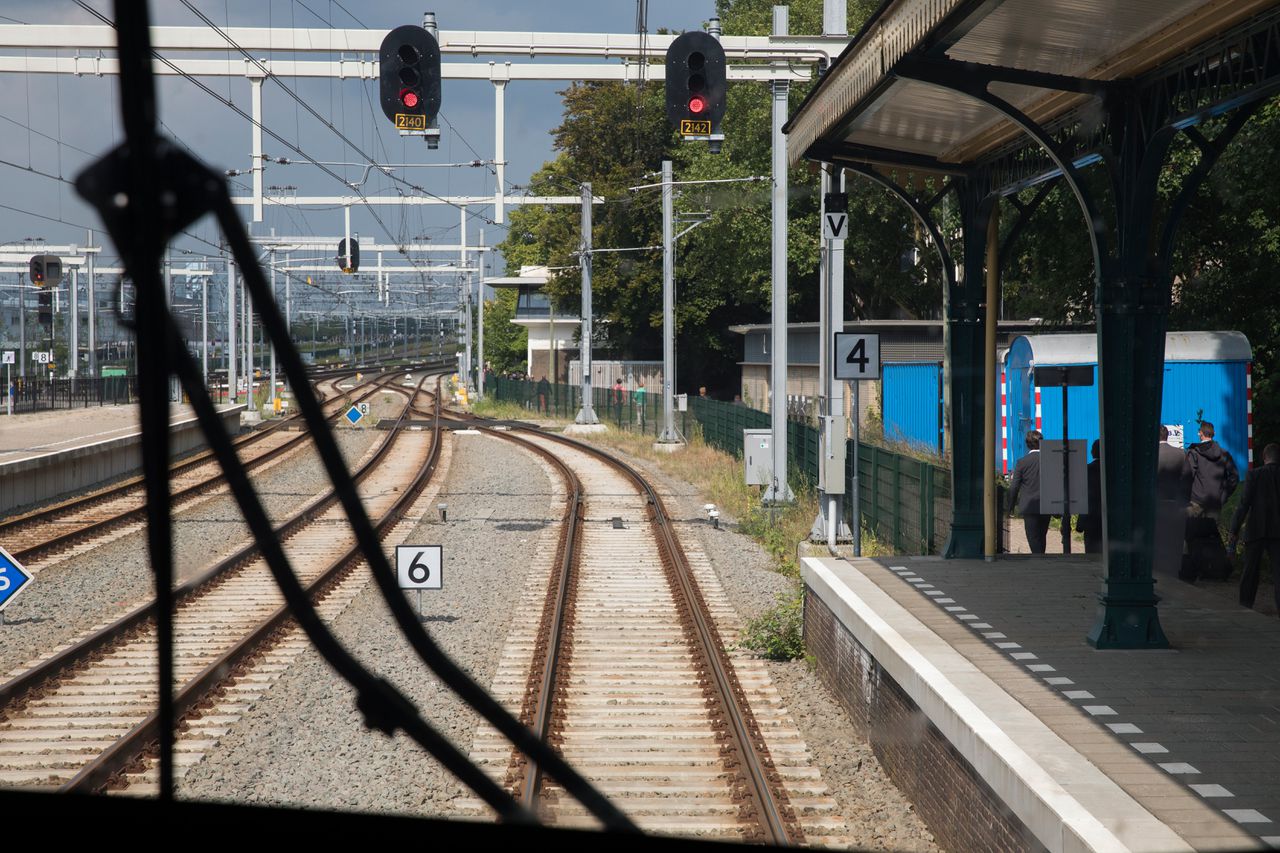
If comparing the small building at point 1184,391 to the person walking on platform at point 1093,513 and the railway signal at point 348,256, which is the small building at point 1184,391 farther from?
the railway signal at point 348,256

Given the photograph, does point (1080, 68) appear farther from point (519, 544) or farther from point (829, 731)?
point (519, 544)

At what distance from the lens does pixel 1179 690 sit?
7.15 meters

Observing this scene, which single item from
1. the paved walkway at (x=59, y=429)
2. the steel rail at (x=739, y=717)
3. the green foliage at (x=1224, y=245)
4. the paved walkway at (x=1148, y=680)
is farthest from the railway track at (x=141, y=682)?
the green foliage at (x=1224, y=245)

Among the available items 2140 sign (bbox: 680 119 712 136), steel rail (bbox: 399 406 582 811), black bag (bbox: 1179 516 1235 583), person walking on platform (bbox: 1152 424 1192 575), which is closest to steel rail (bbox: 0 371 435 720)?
steel rail (bbox: 399 406 582 811)

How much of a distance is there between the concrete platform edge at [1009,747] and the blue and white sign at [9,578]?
7287 mm

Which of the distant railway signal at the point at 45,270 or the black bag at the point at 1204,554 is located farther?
the distant railway signal at the point at 45,270

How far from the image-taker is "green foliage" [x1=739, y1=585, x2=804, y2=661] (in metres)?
11.2

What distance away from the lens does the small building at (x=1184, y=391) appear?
19.0 meters

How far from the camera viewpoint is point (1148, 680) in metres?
7.36

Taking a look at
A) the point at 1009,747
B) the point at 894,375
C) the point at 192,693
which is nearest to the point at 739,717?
the point at 1009,747

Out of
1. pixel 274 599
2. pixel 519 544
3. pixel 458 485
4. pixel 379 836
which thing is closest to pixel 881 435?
pixel 458 485

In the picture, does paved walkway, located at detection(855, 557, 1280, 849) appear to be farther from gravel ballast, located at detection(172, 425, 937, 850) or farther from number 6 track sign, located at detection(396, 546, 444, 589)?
number 6 track sign, located at detection(396, 546, 444, 589)

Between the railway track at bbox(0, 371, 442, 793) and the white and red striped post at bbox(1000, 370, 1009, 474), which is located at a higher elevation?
the white and red striped post at bbox(1000, 370, 1009, 474)

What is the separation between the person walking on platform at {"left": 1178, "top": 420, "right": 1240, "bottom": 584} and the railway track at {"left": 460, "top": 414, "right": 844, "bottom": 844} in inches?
163
